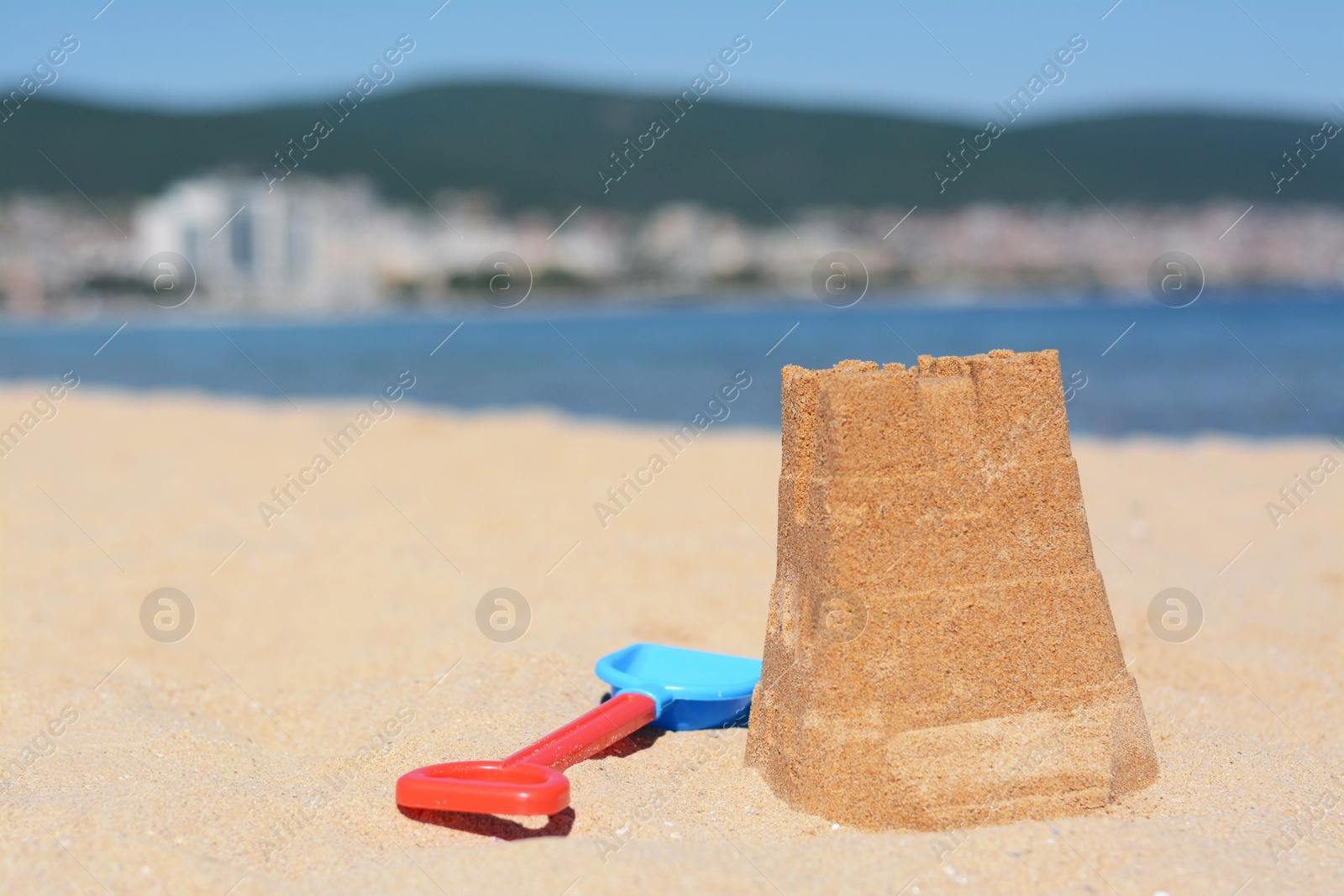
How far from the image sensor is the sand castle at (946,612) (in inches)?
98.5

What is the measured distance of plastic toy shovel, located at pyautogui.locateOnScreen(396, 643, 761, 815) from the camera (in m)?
2.39

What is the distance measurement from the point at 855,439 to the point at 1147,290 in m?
86.4

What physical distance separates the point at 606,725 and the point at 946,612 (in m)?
1.01

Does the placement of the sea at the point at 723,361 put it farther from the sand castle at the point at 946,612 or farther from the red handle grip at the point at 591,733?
the sand castle at the point at 946,612

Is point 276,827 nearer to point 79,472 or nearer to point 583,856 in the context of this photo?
point 583,856

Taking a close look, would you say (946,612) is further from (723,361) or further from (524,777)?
(723,361)

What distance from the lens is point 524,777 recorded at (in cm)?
250

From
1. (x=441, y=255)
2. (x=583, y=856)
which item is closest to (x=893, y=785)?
(x=583, y=856)

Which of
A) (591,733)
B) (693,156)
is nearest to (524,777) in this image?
(591,733)

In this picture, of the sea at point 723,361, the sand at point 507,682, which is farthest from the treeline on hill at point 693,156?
the sand at point 507,682

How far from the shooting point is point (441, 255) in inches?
2852

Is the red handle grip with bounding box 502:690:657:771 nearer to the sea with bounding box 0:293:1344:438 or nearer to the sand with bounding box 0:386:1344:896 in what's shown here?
the sand with bounding box 0:386:1344:896

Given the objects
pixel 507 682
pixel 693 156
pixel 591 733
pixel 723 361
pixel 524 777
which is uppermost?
pixel 693 156

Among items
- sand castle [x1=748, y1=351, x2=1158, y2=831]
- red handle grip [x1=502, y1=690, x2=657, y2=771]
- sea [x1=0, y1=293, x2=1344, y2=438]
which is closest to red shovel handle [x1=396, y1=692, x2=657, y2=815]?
red handle grip [x1=502, y1=690, x2=657, y2=771]
